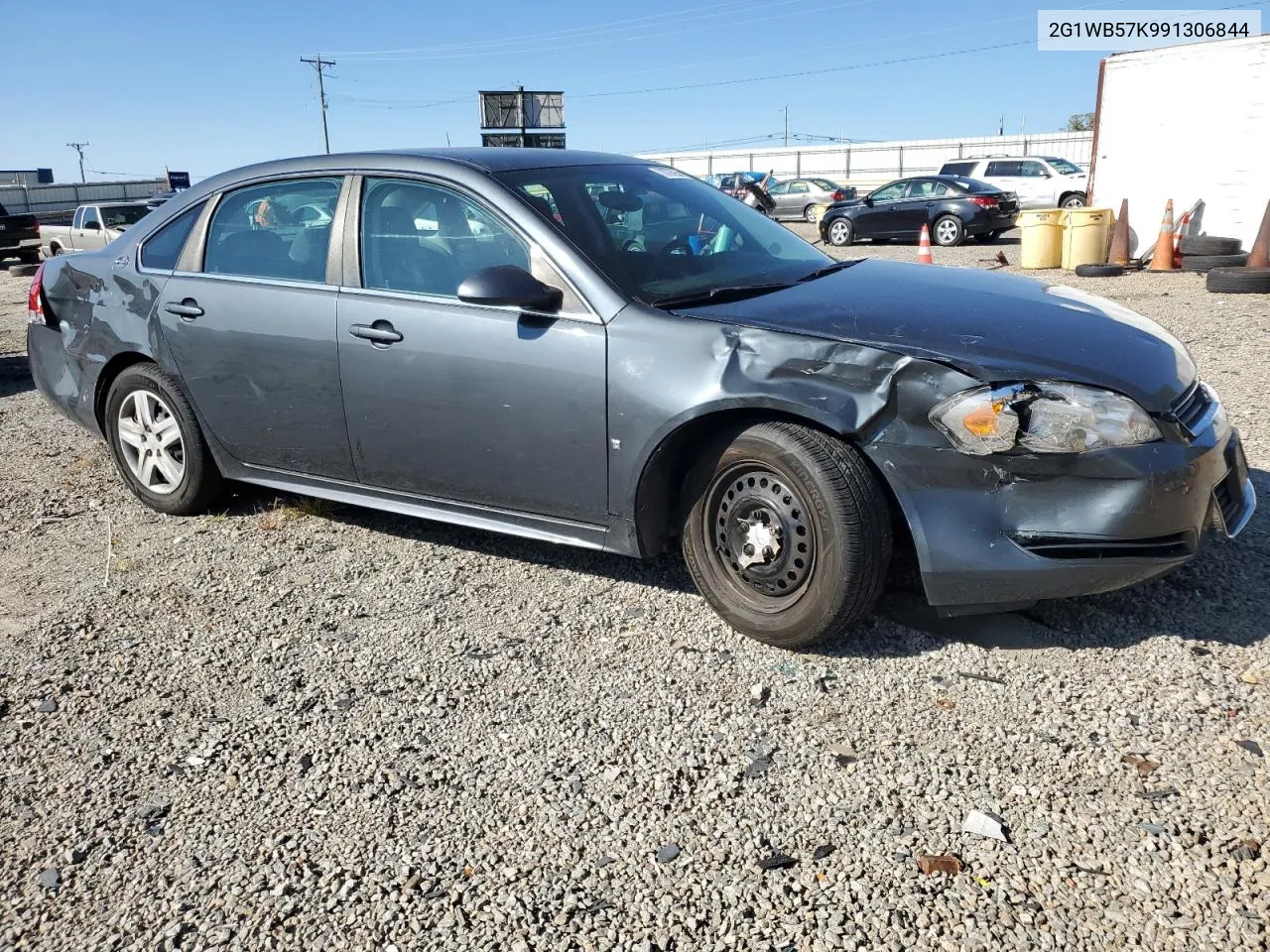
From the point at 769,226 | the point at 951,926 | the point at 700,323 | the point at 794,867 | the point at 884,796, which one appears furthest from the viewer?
the point at 769,226

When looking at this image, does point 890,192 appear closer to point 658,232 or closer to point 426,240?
point 658,232

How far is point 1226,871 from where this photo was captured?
2375mm

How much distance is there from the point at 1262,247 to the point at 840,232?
11.1m

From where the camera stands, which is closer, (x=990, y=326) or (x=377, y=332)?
(x=990, y=326)

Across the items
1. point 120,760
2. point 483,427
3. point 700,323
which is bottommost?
point 120,760

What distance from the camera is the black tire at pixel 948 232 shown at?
21.2 meters

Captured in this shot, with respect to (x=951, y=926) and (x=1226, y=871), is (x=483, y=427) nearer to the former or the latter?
(x=951, y=926)

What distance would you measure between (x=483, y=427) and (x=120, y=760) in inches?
61.9

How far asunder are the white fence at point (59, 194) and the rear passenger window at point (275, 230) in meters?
37.5

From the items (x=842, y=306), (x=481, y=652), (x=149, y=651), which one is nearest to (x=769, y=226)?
(x=842, y=306)

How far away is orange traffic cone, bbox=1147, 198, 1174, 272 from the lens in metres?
14.3

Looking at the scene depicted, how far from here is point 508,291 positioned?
363cm

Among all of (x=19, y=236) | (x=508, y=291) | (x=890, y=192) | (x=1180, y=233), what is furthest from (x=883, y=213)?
(x=508, y=291)

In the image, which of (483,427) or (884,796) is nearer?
(884,796)
